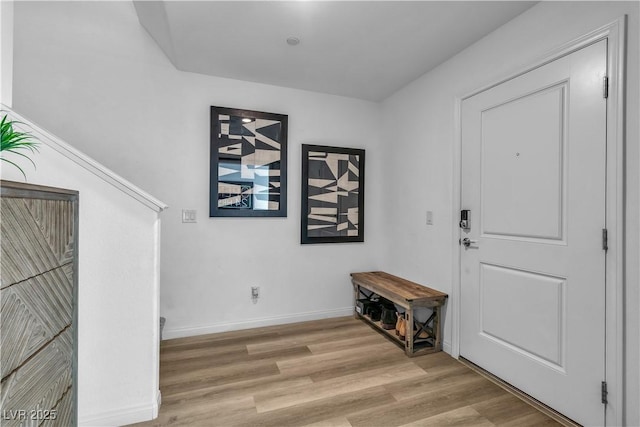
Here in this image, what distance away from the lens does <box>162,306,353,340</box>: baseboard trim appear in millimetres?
2709

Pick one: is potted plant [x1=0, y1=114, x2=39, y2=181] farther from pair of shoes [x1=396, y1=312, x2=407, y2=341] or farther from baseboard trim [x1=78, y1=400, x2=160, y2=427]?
pair of shoes [x1=396, y1=312, x2=407, y2=341]

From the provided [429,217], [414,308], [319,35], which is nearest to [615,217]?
[429,217]

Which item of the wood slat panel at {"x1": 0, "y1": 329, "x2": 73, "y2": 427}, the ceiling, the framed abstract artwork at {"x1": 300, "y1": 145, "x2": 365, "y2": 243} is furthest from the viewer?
the framed abstract artwork at {"x1": 300, "y1": 145, "x2": 365, "y2": 243}

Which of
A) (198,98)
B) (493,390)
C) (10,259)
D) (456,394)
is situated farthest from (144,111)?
(493,390)

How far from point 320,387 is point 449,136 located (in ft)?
7.11

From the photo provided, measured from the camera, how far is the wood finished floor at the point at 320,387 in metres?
1.66

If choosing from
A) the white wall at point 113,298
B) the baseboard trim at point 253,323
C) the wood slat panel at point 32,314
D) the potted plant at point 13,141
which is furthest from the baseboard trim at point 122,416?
the potted plant at point 13,141

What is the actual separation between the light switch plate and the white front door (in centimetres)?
237

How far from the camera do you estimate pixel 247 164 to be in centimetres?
289

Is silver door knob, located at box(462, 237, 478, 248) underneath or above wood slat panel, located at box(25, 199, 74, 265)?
underneath

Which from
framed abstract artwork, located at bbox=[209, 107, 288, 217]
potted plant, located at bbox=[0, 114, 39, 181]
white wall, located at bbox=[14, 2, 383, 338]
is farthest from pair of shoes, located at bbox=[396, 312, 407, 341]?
potted plant, located at bbox=[0, 114, 39, 181]

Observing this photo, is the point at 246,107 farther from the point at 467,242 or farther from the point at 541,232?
the point at 541,232

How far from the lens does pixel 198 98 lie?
9.08 feet

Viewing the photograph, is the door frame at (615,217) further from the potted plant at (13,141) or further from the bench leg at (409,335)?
the potted plant at (13,141)
